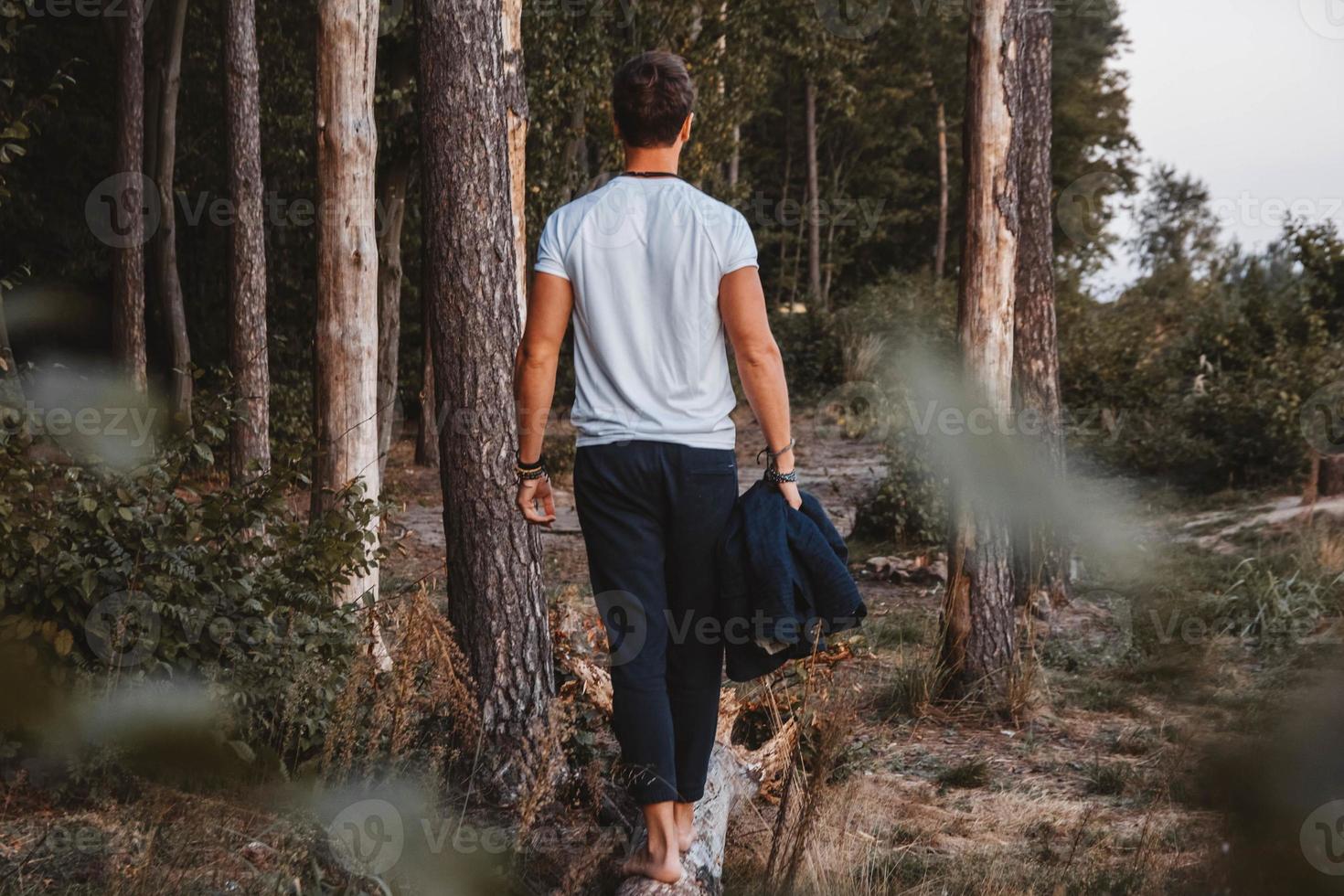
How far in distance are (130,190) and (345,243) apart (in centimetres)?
709

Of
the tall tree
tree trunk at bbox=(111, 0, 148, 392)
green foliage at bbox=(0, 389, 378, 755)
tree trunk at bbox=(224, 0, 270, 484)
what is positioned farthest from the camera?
the tall tree

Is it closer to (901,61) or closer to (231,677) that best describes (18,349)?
(231,677)

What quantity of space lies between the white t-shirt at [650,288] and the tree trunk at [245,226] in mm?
6095

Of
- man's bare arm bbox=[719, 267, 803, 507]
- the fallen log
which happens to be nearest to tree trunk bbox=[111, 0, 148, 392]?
the fallen log

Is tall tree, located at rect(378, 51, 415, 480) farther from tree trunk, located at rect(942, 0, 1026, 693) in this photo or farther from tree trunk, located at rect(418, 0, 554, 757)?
tree trunk, located at rect(418, 0, 554, 757)

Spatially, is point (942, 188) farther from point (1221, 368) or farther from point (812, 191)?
point (1221, 368)

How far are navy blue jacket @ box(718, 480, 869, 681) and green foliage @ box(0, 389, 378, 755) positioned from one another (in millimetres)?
1465

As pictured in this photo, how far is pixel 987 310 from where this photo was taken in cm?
583

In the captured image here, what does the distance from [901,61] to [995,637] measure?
83.2 feet

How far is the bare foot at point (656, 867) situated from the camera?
3107 millimetres

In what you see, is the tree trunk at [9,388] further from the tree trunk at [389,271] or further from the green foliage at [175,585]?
the tree trunk at [389,271]

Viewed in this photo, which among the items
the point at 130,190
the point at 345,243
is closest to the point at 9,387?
the point at 345,243

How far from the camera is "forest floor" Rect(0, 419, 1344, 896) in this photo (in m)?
0.83

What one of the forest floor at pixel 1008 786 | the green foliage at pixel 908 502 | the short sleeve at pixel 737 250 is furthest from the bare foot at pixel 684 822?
the green foliage at pixel 908 502
